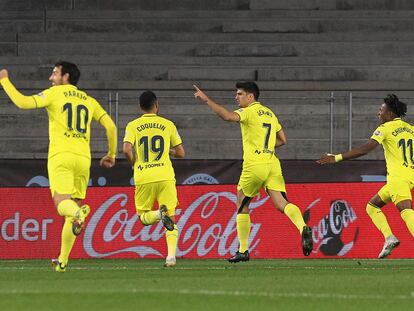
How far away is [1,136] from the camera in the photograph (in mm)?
20719

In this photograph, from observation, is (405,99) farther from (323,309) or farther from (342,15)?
(323,309)

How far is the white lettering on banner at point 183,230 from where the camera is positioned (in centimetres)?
1614

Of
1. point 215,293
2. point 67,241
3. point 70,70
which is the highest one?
point 70,70

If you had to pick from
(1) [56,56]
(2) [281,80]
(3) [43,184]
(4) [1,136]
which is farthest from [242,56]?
(3) [43,184]

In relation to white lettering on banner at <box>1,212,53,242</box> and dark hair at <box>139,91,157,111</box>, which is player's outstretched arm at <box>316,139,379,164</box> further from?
white lettering on banner at <box>1,212,53,242</box>

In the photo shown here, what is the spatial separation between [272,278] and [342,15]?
14.3 meters

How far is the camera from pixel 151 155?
43.3 ft

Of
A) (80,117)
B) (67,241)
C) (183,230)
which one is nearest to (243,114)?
(80,117)

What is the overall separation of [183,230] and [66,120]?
5.22 metres

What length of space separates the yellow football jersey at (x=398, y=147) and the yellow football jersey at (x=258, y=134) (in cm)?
118

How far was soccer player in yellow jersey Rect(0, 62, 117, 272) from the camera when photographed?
1112cm

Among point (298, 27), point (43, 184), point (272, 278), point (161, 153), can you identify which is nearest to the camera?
point (272, 278)

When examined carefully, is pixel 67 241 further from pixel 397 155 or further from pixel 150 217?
pixel 397 155

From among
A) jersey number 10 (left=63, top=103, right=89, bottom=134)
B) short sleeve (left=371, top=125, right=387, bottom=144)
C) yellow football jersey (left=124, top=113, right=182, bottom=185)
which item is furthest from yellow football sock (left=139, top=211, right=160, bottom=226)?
short sleeve (left=371, top=125, right=387, bottom=144)
